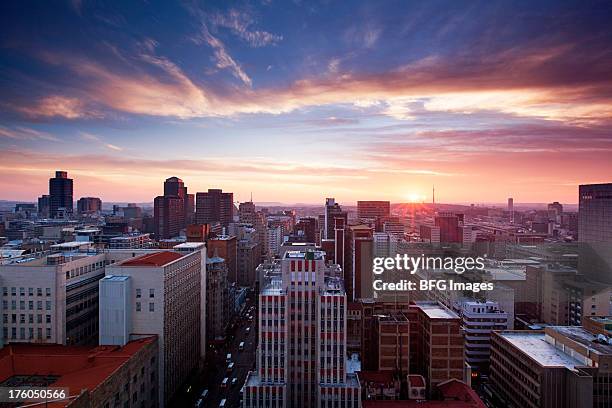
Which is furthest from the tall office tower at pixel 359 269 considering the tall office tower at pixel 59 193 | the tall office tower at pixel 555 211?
the tall office tower at pixel 59 193

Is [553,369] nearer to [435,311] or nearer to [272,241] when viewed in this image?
[435,311]

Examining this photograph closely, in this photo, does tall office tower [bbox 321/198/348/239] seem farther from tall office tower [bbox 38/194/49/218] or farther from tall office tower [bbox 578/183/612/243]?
tall office tower [bbox 38/194/49/218]

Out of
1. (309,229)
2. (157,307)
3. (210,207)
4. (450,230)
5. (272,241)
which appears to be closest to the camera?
A: (157,307)

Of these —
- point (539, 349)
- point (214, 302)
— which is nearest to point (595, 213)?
point (539, 349)

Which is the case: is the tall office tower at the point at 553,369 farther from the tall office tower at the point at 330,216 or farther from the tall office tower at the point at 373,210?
the tall office tower at the point at 373,210

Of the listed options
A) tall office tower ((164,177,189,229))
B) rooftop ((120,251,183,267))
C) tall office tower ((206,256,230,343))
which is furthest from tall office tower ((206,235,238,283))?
tall office tower ((164,177,189,229))

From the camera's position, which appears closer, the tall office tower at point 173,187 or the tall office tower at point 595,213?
the tall office tower at point 595,213
